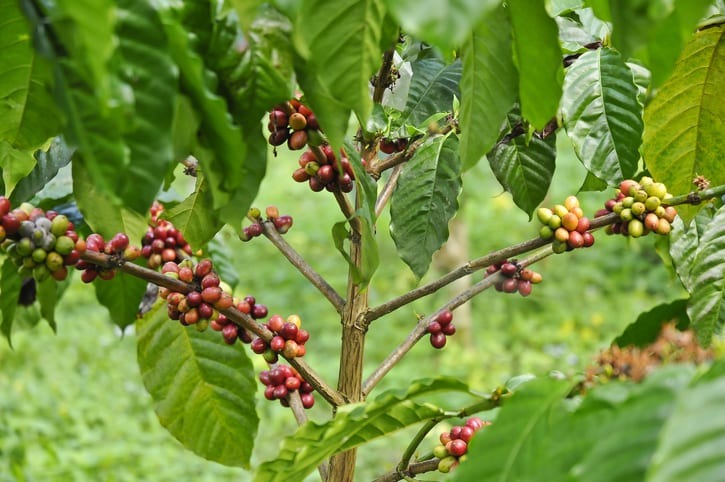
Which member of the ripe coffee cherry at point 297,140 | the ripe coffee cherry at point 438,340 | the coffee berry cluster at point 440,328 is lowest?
the ripe coffee cherry at point 438,340

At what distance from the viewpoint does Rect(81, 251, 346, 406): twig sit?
3.03 ft

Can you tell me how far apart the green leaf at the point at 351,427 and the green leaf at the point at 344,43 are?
0.76 ft

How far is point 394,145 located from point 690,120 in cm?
36

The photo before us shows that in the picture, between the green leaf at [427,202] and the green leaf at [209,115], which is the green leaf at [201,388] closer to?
the green leaf at [427,202]

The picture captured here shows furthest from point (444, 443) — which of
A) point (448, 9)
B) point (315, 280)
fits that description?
point (448, 9)

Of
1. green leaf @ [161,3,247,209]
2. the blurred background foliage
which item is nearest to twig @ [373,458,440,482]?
green leaf @ [161,3,247,209]

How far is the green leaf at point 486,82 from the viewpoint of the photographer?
70cm

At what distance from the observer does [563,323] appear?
14.3 feet

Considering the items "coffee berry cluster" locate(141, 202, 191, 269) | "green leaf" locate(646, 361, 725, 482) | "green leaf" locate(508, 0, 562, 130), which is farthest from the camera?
"coffee berry cluster" locate(141, 202, 191, 269)

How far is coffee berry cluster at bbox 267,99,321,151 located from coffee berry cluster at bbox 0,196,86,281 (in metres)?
0.25

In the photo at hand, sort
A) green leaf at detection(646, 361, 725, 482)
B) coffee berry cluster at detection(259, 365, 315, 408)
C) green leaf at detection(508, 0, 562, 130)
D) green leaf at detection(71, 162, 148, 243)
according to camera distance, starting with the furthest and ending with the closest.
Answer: coffee berry cluster at detection(259, 365, 315, 408) < green leaf at detection(71, 162, 148, 243) < green leaf at detection(508, 0, 562, 130) < green leaf at detection(646, 361, 725, 482)

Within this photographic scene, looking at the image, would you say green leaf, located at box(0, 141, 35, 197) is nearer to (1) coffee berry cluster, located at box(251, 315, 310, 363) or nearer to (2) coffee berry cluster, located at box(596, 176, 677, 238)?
(1) coffee berry cluster, located at box(251, 315, 310, 363)

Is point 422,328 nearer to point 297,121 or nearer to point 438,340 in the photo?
point 438,340

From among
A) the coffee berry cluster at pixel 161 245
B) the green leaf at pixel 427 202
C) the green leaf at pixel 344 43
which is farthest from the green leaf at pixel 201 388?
the green leaf at pixel 344 43
